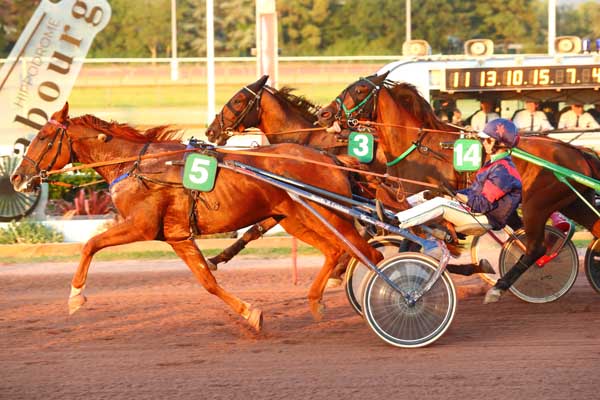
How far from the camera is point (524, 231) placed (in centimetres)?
827

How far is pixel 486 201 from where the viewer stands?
6973 mm

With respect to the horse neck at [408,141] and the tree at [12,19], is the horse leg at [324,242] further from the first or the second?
the tree at [12,19]

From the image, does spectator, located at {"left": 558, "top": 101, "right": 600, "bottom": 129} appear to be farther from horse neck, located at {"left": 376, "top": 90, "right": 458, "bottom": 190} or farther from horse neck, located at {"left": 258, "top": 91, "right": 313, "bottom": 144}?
horse neck, located at {"left": 258, "top": 91, "right": 313, "bottom": 144}

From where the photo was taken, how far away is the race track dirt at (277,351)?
5961 millimetres

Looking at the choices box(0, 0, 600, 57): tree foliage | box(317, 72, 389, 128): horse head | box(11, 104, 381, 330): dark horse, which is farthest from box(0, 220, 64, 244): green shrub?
box(0, 0, 600, 57): tree foliage

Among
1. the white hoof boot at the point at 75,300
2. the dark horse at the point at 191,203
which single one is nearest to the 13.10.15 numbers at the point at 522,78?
the dark horse at the point at 191,203

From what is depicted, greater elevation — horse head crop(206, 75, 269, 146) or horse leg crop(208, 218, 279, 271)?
horse head crop(206, 75, 269, 146)

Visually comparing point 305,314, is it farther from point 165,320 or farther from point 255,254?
point 255,254

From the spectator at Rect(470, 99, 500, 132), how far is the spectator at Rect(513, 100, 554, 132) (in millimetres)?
340

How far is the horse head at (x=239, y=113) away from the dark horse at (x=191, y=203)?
6.34ft

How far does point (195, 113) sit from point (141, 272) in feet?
52.9

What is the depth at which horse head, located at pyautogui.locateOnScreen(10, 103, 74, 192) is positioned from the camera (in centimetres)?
759

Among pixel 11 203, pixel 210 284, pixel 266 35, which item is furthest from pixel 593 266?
pixel 11 203

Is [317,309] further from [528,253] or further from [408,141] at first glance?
[408,141]
